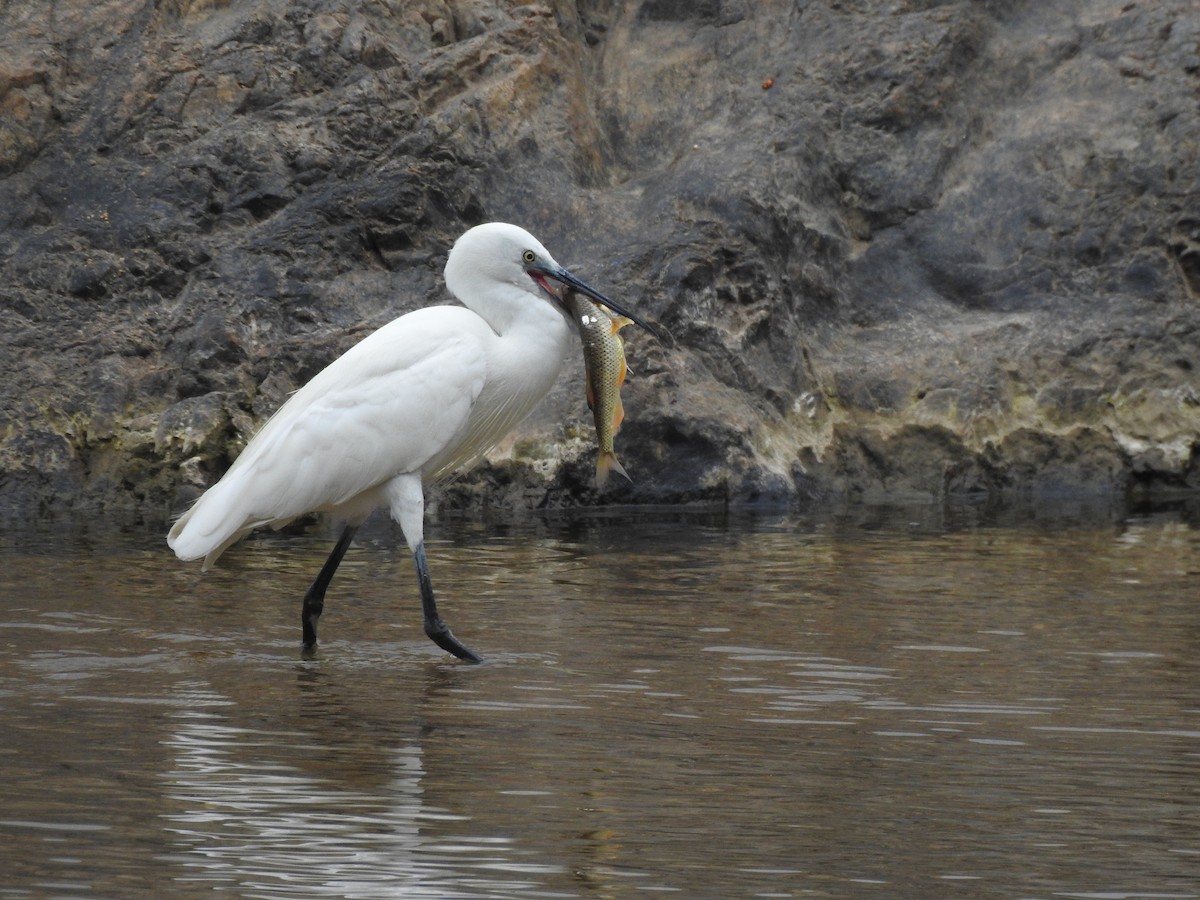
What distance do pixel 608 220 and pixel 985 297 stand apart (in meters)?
2.81

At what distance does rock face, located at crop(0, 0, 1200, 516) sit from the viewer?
12.3m

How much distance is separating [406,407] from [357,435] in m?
0.21

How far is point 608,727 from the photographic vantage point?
5715 mm

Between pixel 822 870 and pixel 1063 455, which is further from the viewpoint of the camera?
pixel 1063 455

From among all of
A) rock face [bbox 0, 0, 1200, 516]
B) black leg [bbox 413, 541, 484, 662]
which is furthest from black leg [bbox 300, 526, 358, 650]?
rock face [bbox 0, 0, 1200, 516]

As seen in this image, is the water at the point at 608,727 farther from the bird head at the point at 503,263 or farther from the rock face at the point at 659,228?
the rock face at the point at 659,228

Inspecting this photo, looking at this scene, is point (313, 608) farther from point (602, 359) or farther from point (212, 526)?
point (602, 359)

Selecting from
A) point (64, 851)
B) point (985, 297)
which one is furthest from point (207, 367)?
point (64, 851)

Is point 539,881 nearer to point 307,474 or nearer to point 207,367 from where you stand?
point 307,474

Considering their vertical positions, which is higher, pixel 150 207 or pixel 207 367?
pixel 150 207

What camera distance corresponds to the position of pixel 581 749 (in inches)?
212

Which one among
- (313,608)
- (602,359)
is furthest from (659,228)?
(313,608)

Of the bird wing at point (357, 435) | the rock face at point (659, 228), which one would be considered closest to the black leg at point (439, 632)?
the bird wing at point (357, 435)

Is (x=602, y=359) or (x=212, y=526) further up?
(x=602, y=359)
